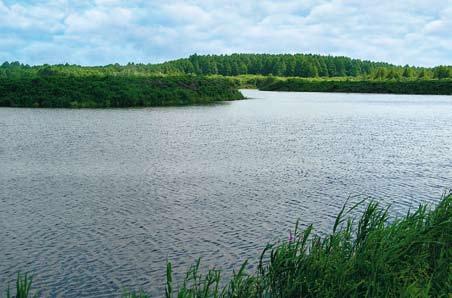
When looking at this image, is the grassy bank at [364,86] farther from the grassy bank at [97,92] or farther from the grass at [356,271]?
the grass at [356,271]

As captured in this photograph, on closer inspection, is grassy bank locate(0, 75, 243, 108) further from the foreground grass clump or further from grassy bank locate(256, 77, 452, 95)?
grassy bank locate(256, 77, 452, 95)

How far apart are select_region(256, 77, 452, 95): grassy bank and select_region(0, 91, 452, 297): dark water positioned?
255 ft

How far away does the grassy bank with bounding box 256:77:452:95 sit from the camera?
107438 millimetres

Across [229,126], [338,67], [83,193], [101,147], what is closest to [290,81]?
[338,67]

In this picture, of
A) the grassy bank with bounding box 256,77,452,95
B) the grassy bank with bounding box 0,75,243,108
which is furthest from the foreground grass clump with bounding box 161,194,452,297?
the grassy bank with bounding box 256,77,452,95

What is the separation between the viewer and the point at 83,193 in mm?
16875

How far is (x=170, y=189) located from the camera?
58.0 feet

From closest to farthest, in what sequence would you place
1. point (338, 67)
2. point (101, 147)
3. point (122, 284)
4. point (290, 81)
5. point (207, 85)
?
point (122, 284) → point (101, 147) → point (207, 85) → point (290, 81) → point (338, 67)

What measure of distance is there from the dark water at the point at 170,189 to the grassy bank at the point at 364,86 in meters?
77.8

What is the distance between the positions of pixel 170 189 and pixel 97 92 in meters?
43.0

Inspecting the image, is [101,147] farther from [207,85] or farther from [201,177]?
[207,85]

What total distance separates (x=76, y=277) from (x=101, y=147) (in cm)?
1742

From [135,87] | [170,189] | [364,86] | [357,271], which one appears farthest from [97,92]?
[364,86]

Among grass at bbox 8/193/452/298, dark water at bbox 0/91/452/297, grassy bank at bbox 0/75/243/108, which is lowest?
dark water at bbox 0/91/452/297
